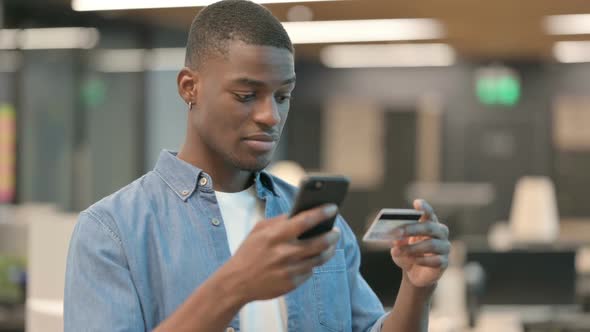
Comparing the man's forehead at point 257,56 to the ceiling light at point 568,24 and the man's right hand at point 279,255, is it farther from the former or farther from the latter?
the ceiling light at point 568,24

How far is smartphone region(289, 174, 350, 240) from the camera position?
1149 mm

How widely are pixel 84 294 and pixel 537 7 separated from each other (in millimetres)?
7580

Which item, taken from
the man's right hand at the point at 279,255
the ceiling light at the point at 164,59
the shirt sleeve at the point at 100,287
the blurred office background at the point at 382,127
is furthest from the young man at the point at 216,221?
the ceiling light at the point at 164,59

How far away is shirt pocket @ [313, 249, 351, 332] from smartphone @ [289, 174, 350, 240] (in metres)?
0.30

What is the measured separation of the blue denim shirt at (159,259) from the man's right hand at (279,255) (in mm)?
221

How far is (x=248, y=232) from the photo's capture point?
57.4 inches

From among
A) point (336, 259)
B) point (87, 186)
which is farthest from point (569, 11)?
point (336, 259)

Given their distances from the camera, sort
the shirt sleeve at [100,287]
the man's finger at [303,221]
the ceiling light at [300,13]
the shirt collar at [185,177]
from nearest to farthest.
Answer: the man's finger at [303,221]
the shirt sleeve at [100,287]
the shirt collar at [185,177]
the ceiling light at [300,13]

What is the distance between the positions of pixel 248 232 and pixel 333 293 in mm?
159

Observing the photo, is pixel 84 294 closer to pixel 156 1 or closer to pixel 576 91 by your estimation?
pixel 156 1

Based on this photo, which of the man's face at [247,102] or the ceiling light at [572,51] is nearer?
the man's face at [247,102]

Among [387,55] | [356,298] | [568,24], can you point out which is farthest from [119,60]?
[356,298]

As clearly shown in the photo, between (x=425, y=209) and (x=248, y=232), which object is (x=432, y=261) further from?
(x=248, y=232)

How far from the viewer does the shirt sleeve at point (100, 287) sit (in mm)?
1328
